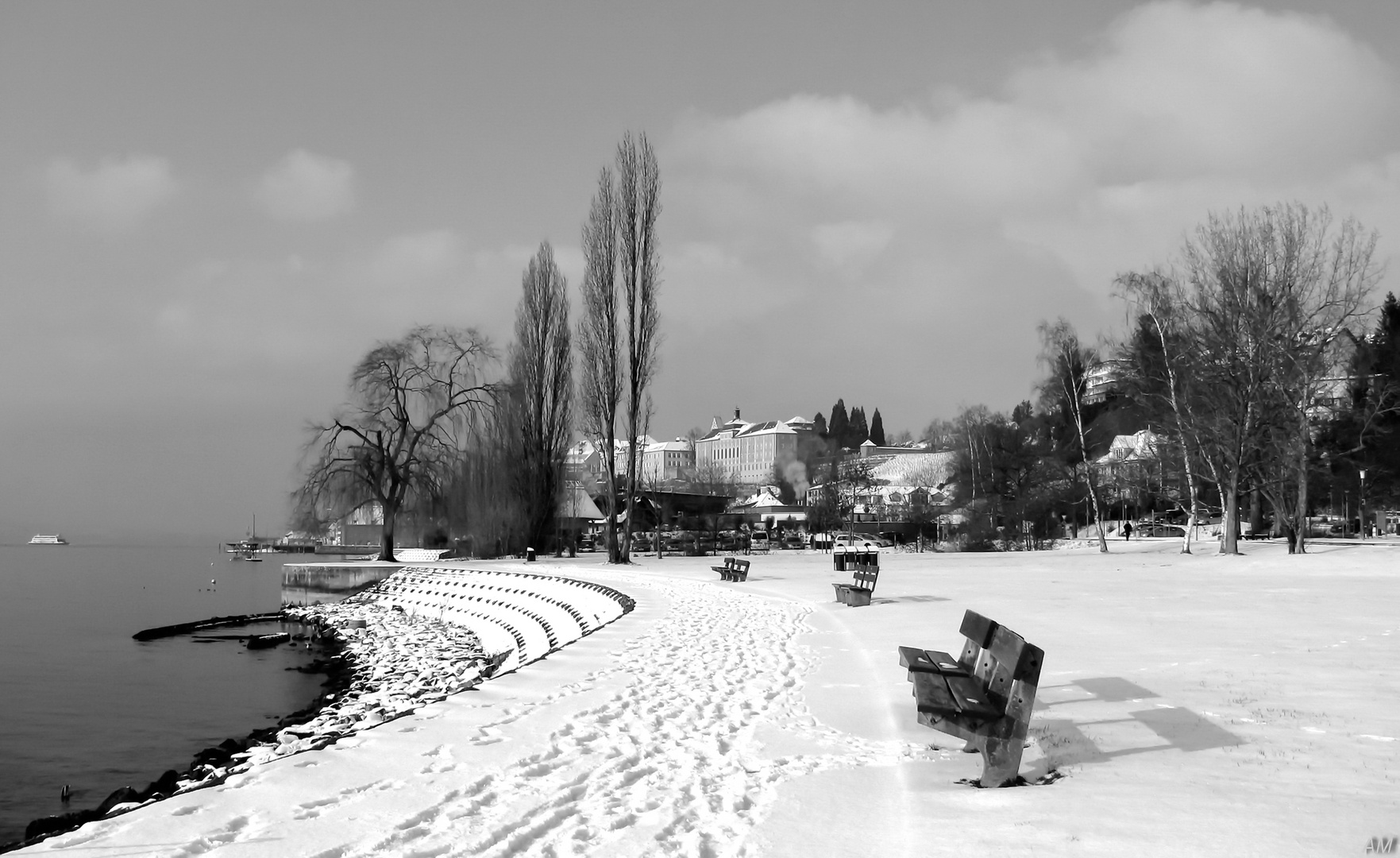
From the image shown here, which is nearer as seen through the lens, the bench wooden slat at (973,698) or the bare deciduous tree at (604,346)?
the bench wooden slat at (973,698)

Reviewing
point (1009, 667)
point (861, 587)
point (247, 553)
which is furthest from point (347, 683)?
point (247, 553)

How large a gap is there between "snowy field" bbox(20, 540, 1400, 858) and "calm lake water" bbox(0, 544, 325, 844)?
24.9 feet

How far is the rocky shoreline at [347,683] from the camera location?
877cm

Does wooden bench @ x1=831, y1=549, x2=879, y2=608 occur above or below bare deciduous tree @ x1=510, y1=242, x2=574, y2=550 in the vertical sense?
below

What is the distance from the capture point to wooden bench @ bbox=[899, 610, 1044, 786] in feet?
19.5

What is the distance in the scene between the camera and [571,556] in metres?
49.8

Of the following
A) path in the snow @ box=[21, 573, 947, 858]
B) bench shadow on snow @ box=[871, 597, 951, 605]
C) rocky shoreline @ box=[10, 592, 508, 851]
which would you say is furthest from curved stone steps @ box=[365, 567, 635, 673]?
bench shadow on snow @ box=[871, 597, 951, 605]

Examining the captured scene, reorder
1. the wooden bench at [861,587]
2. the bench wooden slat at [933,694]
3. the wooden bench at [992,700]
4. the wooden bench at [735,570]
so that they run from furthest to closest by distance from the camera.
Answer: the wooden bench at [735,570], the wooden bench at [861,587], the bench wooden slat at [933,694], the wooden bench at [992,700]

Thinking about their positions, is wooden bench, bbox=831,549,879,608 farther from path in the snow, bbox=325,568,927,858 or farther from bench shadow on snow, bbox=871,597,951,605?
path in the snow, bbox=325,568,927,858

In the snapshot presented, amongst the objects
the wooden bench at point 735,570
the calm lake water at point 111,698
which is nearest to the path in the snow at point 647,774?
the calm lake water at point 111,698

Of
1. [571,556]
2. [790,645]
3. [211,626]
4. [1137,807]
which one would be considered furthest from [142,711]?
[571,556]

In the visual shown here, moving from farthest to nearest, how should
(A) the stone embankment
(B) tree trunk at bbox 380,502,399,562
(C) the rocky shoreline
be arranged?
(B) tree trunk at bbox 380,502,399,562, (A) the stone embankment, (C) the rocky shoreline

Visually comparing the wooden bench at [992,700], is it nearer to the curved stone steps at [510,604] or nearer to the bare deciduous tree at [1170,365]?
the curved stone steps at [510,604]

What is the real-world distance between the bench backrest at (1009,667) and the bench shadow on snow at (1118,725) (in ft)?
1.55
